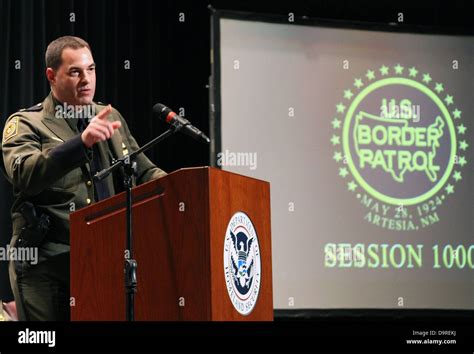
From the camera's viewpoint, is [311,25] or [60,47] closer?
[60,47]

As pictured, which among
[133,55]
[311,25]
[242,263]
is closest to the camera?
[242,263]

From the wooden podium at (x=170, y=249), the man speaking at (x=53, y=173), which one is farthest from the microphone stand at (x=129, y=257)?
the man speaking at (x=53, y=173)

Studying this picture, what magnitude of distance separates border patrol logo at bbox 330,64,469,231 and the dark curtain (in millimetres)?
872

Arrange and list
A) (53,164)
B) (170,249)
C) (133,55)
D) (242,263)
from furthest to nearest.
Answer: (133,55) < (53,164) < (242,263) < (170,249)

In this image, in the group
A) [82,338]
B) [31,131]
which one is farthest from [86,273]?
[82,338]

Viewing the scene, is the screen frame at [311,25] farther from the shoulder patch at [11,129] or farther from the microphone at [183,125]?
the microphone at [183,125]

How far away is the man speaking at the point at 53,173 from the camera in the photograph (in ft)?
9.66

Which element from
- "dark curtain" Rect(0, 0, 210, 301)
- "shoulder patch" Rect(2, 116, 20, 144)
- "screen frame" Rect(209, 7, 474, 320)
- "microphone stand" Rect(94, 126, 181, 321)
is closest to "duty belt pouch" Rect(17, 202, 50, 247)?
"shoulder patch" Rect(2, 116, 20, 144)

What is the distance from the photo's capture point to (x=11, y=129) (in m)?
3.15

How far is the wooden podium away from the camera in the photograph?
8.36 ft

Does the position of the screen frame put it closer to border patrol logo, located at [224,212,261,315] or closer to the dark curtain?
the dark curtain

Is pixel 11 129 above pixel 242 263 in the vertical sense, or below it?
above

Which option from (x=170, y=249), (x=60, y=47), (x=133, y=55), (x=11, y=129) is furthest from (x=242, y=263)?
(x=133, y=55)

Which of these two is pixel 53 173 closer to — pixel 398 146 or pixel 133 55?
pixel 133 55
